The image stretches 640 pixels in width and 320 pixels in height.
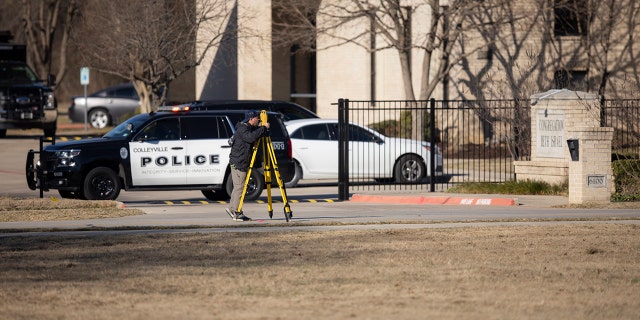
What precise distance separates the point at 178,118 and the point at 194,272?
31.8 feet

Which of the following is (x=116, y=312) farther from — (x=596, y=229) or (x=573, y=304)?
(x=596, y=229)

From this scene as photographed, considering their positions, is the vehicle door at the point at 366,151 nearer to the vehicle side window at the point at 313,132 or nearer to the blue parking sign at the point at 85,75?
the vehicle side window at the point at 313,132

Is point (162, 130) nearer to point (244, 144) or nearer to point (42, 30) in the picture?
point (244, 144)

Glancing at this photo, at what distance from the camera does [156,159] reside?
21.1 m

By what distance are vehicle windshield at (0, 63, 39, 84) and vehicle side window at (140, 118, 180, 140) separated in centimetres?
1829

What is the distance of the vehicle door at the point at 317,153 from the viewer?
25031 mm

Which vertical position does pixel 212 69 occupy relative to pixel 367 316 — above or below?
above

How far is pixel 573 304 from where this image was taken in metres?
10.3

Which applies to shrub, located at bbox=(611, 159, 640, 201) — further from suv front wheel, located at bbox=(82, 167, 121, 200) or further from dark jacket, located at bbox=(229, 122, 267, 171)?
suv front wheel, located at bbox=(82, 167, 121, 200)

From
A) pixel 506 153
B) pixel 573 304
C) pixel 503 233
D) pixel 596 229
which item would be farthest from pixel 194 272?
pixel 506 153

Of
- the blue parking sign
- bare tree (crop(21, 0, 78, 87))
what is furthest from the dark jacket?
bare tree (crop(21, 0, 78, 87))

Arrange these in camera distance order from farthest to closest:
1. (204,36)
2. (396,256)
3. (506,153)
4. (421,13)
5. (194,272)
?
1. (204,36)
2. (421,13)
3. (506,153)
4. (396,256)
5. (194,272)

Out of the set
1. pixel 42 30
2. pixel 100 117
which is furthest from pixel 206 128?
pixel 42 30

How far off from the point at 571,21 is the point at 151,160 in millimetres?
19838
